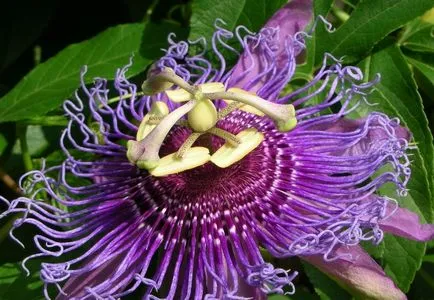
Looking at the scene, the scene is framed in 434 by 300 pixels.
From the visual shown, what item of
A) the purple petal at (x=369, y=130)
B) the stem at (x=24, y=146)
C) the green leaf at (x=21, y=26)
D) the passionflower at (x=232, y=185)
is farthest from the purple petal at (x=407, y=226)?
the green leaf at (x=21, y=26)

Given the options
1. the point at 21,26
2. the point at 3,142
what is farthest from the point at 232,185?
the point at 21,26

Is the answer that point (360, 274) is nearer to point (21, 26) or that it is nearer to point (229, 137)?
point (229, 137)

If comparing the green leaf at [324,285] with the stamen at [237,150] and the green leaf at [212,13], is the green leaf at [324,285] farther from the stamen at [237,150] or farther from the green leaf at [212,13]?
the green leaf at [212,13]

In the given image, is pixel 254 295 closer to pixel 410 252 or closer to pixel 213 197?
pixel 213 197

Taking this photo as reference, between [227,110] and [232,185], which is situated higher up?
[227,110]

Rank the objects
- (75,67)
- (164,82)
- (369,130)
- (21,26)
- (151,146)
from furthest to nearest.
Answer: (21,26) → (75,67) → (369,130) → (164,82) → (151,146)

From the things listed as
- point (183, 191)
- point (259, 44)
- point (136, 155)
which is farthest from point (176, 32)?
point (136, 155)

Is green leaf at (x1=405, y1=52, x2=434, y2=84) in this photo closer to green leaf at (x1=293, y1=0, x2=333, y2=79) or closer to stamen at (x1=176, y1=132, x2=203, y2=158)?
green leaf at (x1=293, y1=0, x2=333, y2=79)
